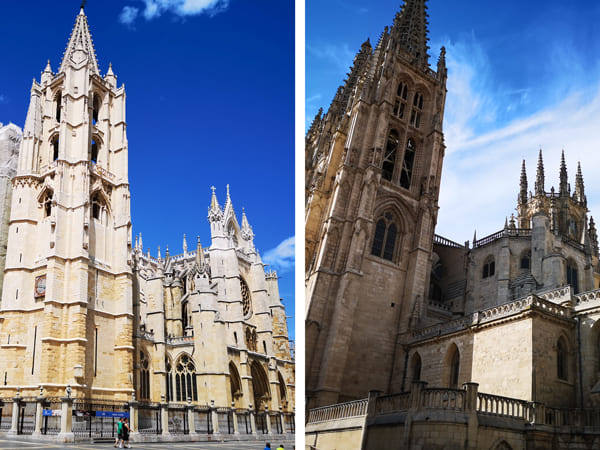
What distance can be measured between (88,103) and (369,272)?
447 inches

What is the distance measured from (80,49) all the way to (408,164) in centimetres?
1207

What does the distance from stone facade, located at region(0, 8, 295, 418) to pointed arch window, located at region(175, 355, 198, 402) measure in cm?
4

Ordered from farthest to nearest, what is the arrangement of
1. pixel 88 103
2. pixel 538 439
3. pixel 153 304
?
1. pixel 153 304
2. pixel 88 103
3. pixel 538 439

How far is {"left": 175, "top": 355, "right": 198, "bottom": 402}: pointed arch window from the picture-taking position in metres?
21.0

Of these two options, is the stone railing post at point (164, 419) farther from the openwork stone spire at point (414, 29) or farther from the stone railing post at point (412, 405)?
the openwork stone spire at point (414, 29)

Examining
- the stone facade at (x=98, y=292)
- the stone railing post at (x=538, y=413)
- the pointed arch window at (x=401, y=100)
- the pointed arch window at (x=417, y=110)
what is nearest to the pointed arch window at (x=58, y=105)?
the stone facade at (x=98, y=292)

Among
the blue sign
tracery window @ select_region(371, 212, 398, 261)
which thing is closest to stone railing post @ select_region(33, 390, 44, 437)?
the blue sign

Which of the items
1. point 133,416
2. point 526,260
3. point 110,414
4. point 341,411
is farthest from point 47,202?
point 526,260

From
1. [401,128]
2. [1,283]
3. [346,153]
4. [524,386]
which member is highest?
[401,128]

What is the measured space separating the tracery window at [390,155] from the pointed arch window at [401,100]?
604mm

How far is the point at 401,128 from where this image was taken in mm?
17484

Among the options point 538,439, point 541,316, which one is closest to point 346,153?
point 541,316

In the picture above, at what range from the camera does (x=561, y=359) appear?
33.6ft

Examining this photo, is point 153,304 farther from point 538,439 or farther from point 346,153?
point 538,439
